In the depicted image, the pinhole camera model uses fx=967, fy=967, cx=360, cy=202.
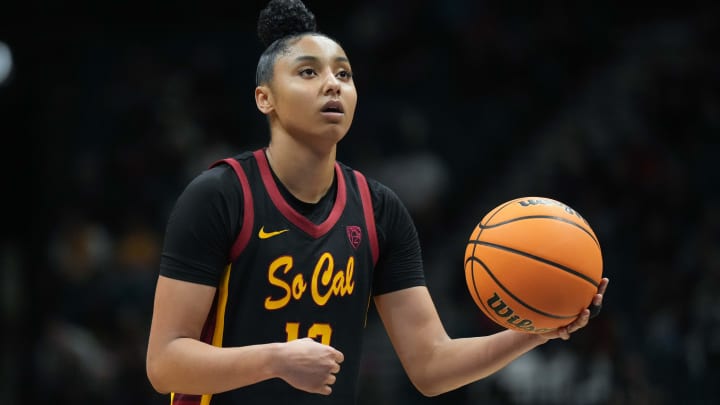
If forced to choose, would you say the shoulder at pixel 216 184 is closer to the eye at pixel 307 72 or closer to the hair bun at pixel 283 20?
the eye at pixel 307 72

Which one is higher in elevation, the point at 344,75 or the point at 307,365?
the point at 344,75

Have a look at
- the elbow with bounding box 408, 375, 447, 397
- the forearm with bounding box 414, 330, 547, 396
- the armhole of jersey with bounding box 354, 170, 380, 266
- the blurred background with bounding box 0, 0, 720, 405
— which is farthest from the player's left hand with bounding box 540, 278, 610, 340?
the blurred background with bounding box 0, 0, 720, 405

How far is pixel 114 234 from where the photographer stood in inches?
388

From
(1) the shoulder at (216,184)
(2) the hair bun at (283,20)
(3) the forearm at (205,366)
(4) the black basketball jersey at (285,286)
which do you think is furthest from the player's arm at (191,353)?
(2) the hair bun at (283,20)

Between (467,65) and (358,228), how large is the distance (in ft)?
24.8

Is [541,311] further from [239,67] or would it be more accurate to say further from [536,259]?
[239,67]

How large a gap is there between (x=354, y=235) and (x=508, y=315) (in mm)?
597

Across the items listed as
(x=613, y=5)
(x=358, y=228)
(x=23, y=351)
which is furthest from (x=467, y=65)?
(x=358, y=228)

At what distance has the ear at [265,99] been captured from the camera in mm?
3283

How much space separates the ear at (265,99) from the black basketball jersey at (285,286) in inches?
6.3

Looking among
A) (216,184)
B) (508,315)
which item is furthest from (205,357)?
(508,315)

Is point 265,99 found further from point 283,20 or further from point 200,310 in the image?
point 200,310

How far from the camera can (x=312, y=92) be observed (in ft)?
10.4

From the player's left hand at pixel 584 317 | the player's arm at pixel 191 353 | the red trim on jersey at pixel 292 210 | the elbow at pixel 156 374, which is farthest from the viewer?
Result: the red trim on jersey at pixel 292 210
